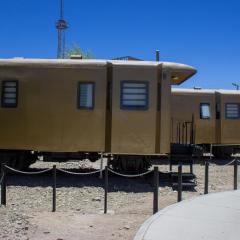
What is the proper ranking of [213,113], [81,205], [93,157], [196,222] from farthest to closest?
[213,113]
[93,157]
[81,205]
[196,222]

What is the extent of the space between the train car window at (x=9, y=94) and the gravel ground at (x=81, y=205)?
2.10 m

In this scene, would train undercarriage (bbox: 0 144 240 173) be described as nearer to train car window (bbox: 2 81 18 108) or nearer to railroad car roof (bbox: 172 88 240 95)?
Result: train car window (bbox: 2 81 18 108)

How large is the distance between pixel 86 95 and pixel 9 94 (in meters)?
2.23

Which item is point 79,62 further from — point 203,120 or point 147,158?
point 203,120

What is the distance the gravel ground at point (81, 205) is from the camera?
845 centimetres

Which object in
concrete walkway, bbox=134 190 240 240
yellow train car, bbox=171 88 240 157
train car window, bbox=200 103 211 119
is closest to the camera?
concrete walkway, bbox=134 190 240 240

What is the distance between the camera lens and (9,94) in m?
15.1

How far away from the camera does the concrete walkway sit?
7945mm

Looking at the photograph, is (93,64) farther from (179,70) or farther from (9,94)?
(9,94)

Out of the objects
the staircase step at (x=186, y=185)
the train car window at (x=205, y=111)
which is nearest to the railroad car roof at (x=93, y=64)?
the staircase step at (x=186, y=185)

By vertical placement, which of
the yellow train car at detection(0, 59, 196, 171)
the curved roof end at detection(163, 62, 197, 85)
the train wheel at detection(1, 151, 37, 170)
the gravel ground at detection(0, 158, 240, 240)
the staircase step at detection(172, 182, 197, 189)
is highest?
the curved roof end at detection(163, 62, 197, 85)

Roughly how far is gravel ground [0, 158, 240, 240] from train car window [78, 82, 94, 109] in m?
2.11

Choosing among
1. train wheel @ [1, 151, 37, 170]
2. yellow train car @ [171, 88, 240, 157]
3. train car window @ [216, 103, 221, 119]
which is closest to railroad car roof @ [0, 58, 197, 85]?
train wheel @ [1, 151, 37, 170]

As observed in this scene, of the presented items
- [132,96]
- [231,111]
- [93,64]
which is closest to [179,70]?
[132,96]
